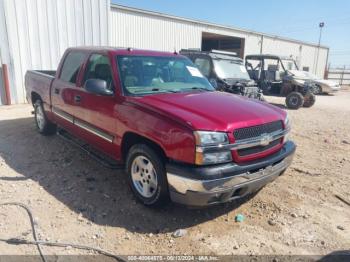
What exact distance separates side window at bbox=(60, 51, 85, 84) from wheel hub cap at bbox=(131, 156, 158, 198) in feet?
6.70

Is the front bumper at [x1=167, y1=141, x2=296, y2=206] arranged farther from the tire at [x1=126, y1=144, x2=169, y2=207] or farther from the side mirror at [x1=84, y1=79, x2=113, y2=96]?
the side mirror at [x1=84, y1=79, x2=113, y2=96]

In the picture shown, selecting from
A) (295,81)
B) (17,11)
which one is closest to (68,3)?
(17,11)

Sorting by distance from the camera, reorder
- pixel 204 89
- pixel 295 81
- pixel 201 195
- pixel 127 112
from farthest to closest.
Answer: pixel 295 81 < pixel 204 89 < pixel 127 112 < pixel 201 195

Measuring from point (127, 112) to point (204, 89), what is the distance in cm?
143

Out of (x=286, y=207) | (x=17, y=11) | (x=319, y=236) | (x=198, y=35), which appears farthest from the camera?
(x=198, y=35)

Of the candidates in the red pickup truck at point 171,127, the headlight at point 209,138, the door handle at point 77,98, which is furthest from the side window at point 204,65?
the headlight at point 209,138

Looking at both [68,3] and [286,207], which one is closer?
[286,207]

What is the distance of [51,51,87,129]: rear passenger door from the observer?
4945mm

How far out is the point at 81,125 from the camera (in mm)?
4777

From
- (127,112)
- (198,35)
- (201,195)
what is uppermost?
(198,35)

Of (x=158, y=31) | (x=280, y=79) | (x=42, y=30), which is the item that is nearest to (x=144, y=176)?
(x=42, y=30)

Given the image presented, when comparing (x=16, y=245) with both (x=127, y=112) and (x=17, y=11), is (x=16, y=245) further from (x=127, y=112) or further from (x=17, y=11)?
(x=17, y=11)

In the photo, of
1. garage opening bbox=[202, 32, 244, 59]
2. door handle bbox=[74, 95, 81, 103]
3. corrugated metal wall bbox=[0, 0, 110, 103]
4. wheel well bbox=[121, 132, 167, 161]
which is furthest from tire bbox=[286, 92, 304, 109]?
garage opening bbox=[202, 32, 244, 59]

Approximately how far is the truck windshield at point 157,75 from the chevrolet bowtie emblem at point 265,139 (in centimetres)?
138
